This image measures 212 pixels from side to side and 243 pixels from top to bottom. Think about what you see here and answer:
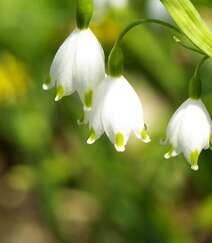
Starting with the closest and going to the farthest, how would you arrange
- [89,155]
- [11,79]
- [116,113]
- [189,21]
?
[189,21], [116,113], [89,155], [11,79]

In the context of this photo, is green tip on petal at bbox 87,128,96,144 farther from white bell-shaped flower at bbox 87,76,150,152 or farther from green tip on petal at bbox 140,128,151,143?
green tip on petal at bbox 140,128,151,143

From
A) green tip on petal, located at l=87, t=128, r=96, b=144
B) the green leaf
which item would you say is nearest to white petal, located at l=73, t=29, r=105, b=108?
green tip on petal, located at l=87, t=128, r=96, b=144

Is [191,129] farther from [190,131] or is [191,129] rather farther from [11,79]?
[11,79]

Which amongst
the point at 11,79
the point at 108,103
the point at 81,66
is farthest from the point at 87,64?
the point at 11,79

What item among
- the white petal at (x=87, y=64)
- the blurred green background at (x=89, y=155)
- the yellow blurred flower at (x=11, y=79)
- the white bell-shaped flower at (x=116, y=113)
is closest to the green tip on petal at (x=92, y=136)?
the white bell-shaped flower at (x=116, y=113)

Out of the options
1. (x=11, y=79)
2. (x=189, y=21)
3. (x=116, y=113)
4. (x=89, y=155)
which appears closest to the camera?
(x=189, y=21)
